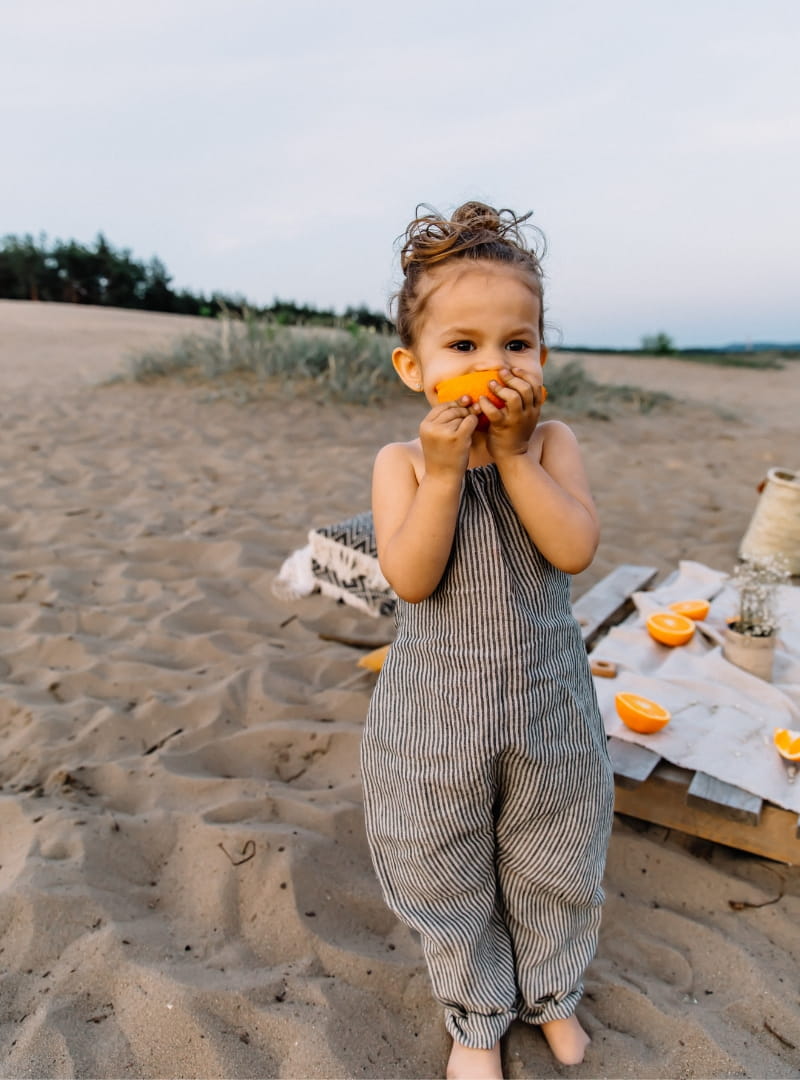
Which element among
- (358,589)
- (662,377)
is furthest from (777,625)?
(662,377)

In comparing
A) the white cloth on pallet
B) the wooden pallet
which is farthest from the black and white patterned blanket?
the wooden pallet

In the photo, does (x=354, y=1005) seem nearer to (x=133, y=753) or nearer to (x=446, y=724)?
(x=446, y=724)

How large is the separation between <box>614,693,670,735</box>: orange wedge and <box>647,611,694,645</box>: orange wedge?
59cm

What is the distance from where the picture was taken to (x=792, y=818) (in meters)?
2.00

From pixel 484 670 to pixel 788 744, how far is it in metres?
1.27

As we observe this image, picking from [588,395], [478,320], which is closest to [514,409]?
[478,320]

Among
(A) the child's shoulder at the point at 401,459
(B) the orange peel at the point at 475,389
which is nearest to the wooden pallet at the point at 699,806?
(A) the child's shoulder at the point at 401,459

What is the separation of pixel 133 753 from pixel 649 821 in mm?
1561

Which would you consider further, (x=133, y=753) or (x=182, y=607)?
(x=182, y=607)

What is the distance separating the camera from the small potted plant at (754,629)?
2643 millimetres

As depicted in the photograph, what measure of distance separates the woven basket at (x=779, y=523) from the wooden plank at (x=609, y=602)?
2.46 feet

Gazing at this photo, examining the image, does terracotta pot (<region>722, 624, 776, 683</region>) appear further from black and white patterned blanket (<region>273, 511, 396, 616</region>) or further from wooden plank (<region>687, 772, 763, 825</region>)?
black and white patterned blanket (<region>273, 511, 396, 616</region>)

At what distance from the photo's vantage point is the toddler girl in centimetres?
134

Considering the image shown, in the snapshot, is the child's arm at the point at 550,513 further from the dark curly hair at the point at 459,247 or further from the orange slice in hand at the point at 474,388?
the dark curly hair at the point at 459,247
